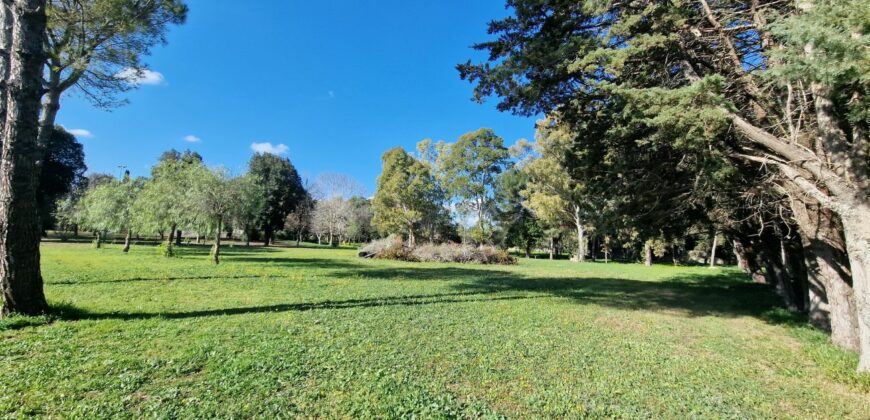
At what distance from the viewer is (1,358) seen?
13.6 ft

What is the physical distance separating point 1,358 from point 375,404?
4.53 meters

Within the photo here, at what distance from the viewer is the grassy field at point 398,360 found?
137 inches

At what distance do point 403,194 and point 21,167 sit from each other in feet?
84.1

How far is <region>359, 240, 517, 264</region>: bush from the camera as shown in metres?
24.9

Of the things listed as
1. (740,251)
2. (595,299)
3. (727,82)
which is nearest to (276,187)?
(595,299)

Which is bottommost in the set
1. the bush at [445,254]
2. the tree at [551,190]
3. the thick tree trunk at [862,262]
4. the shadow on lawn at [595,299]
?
the shadow on lawn at [595,299]

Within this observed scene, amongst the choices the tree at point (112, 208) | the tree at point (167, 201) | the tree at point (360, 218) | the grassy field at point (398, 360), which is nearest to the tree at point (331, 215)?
the tree at point (360, 218)

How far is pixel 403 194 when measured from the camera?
3103 cm

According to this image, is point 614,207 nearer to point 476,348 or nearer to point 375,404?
point 476,348

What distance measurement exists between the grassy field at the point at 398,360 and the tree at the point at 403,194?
2235 cm

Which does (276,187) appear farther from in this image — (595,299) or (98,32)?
(595,299)

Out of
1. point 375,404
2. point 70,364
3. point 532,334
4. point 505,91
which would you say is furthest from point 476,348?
point 70,364

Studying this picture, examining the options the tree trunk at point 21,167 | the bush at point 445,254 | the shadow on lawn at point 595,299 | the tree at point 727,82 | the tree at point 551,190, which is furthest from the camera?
the tree at point 551,190

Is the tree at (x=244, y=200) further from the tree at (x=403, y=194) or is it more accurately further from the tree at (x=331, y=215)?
the tree at (x=331, y=215)
